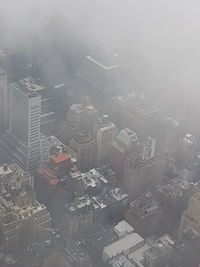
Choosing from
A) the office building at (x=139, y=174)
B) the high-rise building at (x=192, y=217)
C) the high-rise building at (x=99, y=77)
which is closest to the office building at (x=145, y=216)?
the high-rise building at (x=192, y=217)

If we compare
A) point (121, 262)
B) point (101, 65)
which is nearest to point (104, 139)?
point (101, 65)

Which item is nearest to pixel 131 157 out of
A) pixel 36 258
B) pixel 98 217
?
pixel 98 217

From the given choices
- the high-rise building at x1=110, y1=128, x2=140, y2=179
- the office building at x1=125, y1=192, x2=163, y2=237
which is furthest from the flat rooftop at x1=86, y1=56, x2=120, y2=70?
the office building at x1=125, y1=192, x2=163, y2=237

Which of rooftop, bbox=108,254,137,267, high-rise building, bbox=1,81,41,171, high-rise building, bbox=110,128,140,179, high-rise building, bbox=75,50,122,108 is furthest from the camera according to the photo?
high-rise building, bbox=75,50,122,108

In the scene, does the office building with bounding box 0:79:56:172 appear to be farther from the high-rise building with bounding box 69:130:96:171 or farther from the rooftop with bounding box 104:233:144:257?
the rooftop with bounding box 104:233:144:257

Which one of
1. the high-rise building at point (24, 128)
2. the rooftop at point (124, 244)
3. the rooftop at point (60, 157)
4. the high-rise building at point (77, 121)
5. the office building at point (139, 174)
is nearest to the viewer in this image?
the rooftop at point (124, 244)

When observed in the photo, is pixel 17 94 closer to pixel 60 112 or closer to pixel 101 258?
pixel 60 112

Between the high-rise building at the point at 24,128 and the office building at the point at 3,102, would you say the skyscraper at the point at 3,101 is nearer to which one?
the office building at the point at 3,102

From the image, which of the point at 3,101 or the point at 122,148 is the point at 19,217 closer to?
the point at 122,148
